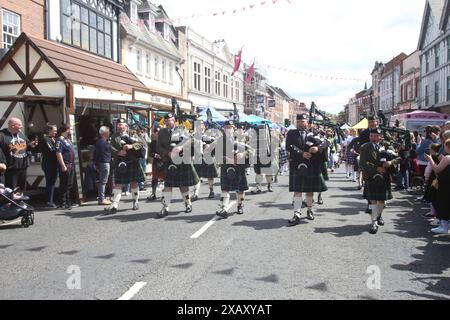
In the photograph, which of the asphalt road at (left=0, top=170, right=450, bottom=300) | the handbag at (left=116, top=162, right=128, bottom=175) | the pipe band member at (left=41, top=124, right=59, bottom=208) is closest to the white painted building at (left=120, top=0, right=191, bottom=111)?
the pipe band member at (left=41, top=124, right=59, bottom=208)

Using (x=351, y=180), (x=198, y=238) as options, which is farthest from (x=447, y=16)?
(x=198, y=238)

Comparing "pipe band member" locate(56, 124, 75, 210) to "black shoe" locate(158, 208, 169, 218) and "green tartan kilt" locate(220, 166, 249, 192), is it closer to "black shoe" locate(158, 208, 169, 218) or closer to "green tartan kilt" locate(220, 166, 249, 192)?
"black shoe" locate(158, 208, 169, 218)

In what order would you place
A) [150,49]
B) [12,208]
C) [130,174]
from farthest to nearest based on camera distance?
[150,49], [130,174], [12,208]

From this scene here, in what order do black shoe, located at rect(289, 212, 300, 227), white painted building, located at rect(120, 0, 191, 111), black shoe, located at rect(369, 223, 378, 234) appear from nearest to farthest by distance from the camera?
1. black shoe, located at rect(369, 223, 378, 234)
2. black shoe, located at rect(289, 212, 300, 227)
3. white painted building, located at rect(120, 0, 191, 111)

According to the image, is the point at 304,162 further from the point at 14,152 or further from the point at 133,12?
the point at 133,12

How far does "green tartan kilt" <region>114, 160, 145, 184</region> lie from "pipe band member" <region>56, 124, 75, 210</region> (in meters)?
1.51

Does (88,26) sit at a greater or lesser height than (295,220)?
greater

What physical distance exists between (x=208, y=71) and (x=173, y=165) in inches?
1197

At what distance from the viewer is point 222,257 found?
557 cm

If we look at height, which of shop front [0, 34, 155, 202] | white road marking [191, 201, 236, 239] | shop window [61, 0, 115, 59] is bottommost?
white road marking [191, 201, 236, 239]

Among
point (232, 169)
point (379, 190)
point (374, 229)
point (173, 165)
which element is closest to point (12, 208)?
point (173, 165)

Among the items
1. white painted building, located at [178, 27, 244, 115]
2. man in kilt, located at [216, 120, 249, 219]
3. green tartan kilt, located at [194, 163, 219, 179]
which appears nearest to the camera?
man in kilt, located at [216, 120, 249, 219]

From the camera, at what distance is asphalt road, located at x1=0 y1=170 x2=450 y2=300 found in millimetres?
4395

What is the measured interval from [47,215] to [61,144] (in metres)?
1.77
